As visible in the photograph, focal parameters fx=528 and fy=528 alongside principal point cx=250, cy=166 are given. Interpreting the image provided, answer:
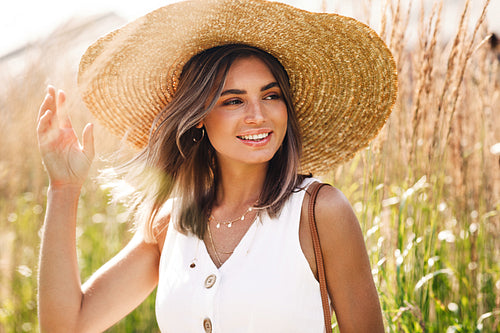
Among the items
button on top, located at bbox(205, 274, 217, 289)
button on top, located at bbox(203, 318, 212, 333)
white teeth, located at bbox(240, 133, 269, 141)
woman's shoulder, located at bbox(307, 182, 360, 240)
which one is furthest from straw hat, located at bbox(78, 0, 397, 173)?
button on top, located at bbox(203, 318, 212, 333)

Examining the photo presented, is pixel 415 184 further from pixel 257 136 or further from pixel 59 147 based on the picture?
pixel 59 147

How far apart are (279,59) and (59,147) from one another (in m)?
0.89

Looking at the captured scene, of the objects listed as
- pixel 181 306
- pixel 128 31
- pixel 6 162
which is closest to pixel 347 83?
pixel 128 31

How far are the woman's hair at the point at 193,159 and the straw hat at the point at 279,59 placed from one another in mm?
91

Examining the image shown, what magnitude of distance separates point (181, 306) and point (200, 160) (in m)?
0.71

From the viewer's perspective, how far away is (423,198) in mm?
2203

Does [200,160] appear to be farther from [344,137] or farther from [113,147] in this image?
[113,147]

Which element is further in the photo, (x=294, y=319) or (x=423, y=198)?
(x=423, y=198)

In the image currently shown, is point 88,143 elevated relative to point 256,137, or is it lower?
elevated

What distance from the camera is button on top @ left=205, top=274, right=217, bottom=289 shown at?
178 cm

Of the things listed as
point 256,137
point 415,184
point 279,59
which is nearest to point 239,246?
point 256,137

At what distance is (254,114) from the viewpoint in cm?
186

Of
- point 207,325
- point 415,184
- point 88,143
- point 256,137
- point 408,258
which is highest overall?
point 88,143

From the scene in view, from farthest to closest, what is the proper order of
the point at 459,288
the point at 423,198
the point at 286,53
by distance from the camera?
the point at 459,288, the point at 423,198, the point at 286,53
